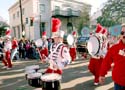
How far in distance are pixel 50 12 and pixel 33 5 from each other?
9.38 ft

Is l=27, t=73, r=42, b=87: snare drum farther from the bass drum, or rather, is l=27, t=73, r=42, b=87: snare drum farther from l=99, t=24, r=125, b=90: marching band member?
the bass drum

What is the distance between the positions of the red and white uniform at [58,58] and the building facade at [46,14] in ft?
90.0

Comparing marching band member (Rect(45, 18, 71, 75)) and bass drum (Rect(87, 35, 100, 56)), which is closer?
marching band member (Rect(45, 18, 71, 75))

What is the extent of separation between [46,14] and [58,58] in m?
31.4

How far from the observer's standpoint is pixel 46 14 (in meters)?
37.0

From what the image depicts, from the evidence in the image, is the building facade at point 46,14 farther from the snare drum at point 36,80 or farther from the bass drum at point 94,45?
the snare drum at point 36,80

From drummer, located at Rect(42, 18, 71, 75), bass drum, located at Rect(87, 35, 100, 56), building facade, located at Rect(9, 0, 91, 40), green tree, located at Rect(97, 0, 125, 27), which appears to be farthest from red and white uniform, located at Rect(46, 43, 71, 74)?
green tree, located at Rect(97, 0, 125, 27)

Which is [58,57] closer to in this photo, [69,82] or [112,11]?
[69,82]

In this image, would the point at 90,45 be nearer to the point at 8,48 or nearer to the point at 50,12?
the point at 8,48

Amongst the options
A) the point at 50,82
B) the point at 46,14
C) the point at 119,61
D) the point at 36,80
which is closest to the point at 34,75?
the point at 36,80

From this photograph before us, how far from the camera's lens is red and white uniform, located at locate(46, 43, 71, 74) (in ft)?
19.5

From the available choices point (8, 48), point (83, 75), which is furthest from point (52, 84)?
point (8, 48)

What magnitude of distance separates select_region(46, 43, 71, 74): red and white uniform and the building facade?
2743 cm

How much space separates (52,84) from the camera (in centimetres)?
507
